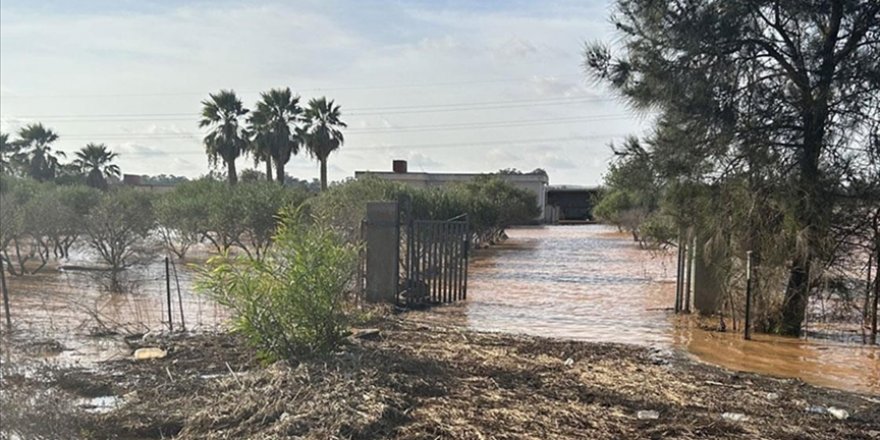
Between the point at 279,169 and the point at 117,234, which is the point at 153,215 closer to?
the point at 117,234

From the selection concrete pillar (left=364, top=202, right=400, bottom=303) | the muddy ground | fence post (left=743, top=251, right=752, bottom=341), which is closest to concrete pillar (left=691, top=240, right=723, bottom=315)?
fence post (left=743, top=251, right=752, bottom=341)

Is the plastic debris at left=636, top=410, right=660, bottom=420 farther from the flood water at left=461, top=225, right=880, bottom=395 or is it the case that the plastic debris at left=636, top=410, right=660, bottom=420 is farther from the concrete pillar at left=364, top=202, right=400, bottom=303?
the concrete pillar at left=364, top=202, right=400, bottom=303

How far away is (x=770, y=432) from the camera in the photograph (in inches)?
246

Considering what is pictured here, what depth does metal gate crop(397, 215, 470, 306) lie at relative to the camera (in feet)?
47.5

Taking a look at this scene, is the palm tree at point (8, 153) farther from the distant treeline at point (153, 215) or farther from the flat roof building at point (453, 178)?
the flat roof building at point (453, 178)

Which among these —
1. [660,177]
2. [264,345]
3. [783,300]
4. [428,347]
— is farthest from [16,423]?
[783,300]

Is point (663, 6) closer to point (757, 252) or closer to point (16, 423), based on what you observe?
point (757, 252)

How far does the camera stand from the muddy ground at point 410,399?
19.9 feet

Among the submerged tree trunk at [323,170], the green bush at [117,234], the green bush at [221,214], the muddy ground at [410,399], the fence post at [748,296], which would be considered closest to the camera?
the muddy ground at [410,399]

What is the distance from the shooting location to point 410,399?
22.7ft

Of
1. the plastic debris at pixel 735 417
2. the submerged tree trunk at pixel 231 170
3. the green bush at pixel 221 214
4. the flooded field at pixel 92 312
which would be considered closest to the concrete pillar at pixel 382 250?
the flooded field at pixel 92 312

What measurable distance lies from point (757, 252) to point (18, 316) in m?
12.2

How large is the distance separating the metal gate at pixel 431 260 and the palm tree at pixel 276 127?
87.8 feet

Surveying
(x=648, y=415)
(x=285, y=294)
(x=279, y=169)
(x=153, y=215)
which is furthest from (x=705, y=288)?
(x=279, y=169)
